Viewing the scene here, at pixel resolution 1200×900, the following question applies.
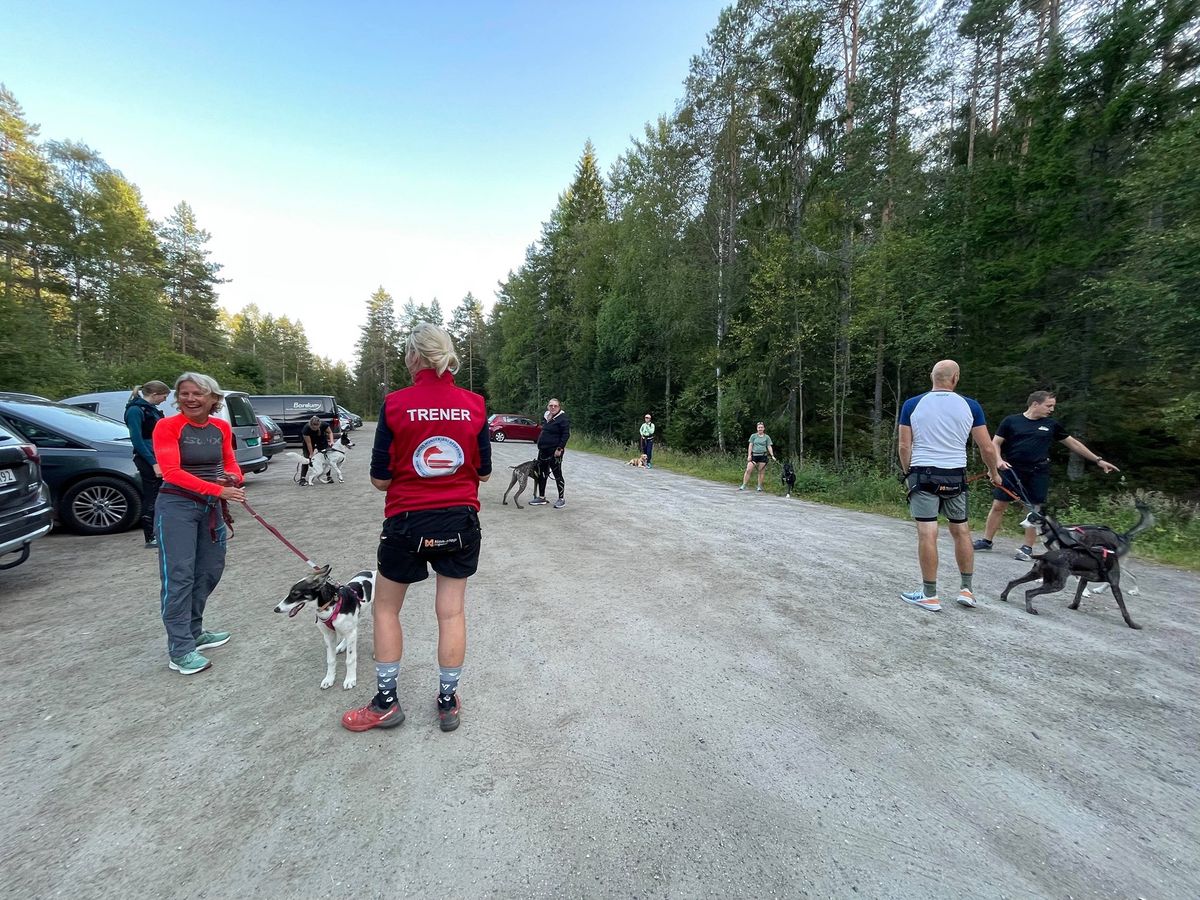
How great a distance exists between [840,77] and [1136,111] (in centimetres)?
735

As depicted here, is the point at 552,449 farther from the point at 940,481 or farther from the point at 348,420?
the point at 348,420

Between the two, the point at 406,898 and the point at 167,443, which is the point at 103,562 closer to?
the point at 167,443

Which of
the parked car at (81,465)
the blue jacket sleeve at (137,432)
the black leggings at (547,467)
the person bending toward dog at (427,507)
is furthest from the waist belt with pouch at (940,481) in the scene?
the parked car at (81,465)

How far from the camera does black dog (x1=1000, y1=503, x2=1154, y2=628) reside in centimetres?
388

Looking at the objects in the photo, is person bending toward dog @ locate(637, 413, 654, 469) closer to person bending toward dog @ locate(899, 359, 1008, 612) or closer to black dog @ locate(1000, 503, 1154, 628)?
person bending toward dog @ locate(899, 359, 1008, 612)

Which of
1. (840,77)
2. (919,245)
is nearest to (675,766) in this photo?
(919,245)

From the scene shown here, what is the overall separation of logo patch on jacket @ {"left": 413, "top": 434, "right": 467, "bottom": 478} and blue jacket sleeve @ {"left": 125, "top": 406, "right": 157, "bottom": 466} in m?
4.71

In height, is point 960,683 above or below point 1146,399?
below

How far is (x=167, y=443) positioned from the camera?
9.59ft

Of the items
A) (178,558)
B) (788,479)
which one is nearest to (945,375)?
(178,558)

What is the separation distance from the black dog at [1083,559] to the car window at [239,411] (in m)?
12.4

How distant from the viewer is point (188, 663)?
9.84ft

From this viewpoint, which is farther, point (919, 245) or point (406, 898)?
point (919, 245)

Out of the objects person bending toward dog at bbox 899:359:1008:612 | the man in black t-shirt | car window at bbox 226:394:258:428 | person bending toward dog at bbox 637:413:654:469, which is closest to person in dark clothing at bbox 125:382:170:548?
car window at bbox 226:394:258:428
